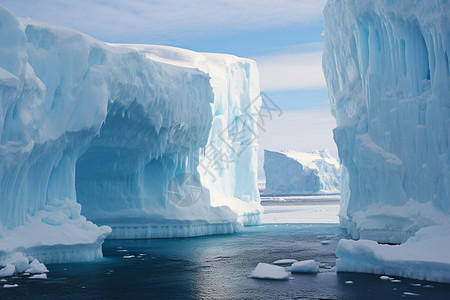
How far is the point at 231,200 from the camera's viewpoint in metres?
36.1

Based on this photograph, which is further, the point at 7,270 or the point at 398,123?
the point at 398,123

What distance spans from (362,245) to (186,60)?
79.8ft

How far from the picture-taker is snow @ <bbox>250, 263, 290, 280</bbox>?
14220mm

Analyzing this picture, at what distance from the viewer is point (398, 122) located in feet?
71.1

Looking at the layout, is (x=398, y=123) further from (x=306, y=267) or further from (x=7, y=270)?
(x=7, y=270)

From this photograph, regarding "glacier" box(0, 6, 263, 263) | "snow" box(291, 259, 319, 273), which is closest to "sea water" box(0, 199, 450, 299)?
"snow" box(291, 259, 319, 273)

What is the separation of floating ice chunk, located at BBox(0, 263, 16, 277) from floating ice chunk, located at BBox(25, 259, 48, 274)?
584 millimetres

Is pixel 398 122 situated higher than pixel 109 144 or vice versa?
pixel 398 122

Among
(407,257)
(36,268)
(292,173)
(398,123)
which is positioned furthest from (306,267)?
(292,173)

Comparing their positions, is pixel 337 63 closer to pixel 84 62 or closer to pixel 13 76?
pixel 84 62

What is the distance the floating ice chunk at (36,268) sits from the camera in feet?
48.7

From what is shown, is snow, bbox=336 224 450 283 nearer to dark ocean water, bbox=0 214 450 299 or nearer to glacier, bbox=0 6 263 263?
dark ocean water, bbox=0 214 450 299

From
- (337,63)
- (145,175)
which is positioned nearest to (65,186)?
(145,175)

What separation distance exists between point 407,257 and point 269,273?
3345 millimetres
